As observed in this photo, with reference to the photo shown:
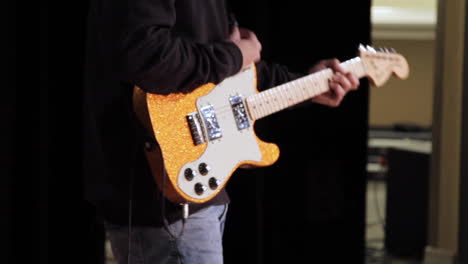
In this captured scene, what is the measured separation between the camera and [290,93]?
4.78ft

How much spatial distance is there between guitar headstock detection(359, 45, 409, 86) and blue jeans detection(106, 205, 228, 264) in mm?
620

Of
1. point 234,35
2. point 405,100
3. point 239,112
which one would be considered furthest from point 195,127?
point 405,100

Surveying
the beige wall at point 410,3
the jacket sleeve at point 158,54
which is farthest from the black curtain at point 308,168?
the beige wall at point 410,3

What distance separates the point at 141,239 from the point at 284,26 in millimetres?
1317

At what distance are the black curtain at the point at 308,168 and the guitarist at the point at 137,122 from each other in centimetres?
99

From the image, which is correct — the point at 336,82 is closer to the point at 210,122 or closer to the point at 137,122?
the point at 210,122

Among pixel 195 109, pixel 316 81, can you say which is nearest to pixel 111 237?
pixel 195 109

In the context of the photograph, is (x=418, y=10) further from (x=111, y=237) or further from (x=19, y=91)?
(x=111, y=237)

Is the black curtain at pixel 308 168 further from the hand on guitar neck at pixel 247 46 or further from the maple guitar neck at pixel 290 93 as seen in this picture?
the hand on guitar neck at pixel 247 46

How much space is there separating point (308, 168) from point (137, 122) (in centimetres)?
127

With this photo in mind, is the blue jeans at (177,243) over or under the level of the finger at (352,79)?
under

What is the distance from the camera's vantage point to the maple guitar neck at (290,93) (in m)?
1.36

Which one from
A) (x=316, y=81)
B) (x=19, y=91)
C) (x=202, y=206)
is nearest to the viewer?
(x=202, y=206)

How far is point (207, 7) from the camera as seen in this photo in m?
1.26
